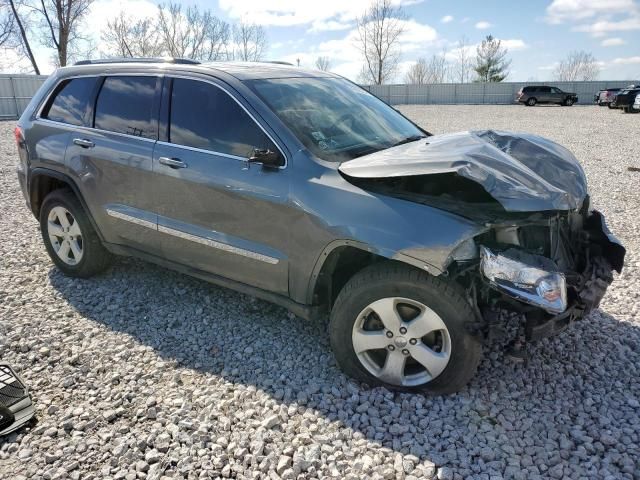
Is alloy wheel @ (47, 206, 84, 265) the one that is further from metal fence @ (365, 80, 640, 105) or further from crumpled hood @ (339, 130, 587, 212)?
metal fence @ (365, 80, 640, 105)

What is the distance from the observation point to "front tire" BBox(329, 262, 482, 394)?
287 cm

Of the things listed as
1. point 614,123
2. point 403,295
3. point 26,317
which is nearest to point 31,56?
point 614,123

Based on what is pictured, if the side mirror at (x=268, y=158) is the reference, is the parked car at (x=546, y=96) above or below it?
above

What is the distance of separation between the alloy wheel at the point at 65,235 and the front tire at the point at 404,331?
2.78 meters

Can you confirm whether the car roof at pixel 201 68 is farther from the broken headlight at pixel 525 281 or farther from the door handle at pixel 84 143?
the broken headlight at pixel 525 281

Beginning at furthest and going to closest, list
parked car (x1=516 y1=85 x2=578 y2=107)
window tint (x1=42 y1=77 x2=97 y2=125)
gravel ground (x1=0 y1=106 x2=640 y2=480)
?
parked car (x1=516 y1=85 x2=578 y2=107)
window tint (x1=42 y1=77 x2=97 y2=125)
gravel ground (x1=0 y1=106 x2=640 y2=480)

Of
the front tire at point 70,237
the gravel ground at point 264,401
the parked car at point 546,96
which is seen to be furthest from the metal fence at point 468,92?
the gravel ground at point 264,401

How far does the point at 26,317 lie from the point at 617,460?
166 inches

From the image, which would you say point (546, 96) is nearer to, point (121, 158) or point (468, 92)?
point (468, 92)

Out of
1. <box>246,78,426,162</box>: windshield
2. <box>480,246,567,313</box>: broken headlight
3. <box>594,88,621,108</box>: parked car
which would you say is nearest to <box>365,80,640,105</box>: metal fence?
<box>594,88,621,108</box>: parked car

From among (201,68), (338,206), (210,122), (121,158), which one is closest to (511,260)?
(338,206)

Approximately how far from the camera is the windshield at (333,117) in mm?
3447

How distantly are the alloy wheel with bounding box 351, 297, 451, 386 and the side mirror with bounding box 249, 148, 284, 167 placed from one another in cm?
108

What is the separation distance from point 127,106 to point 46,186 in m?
1.40
